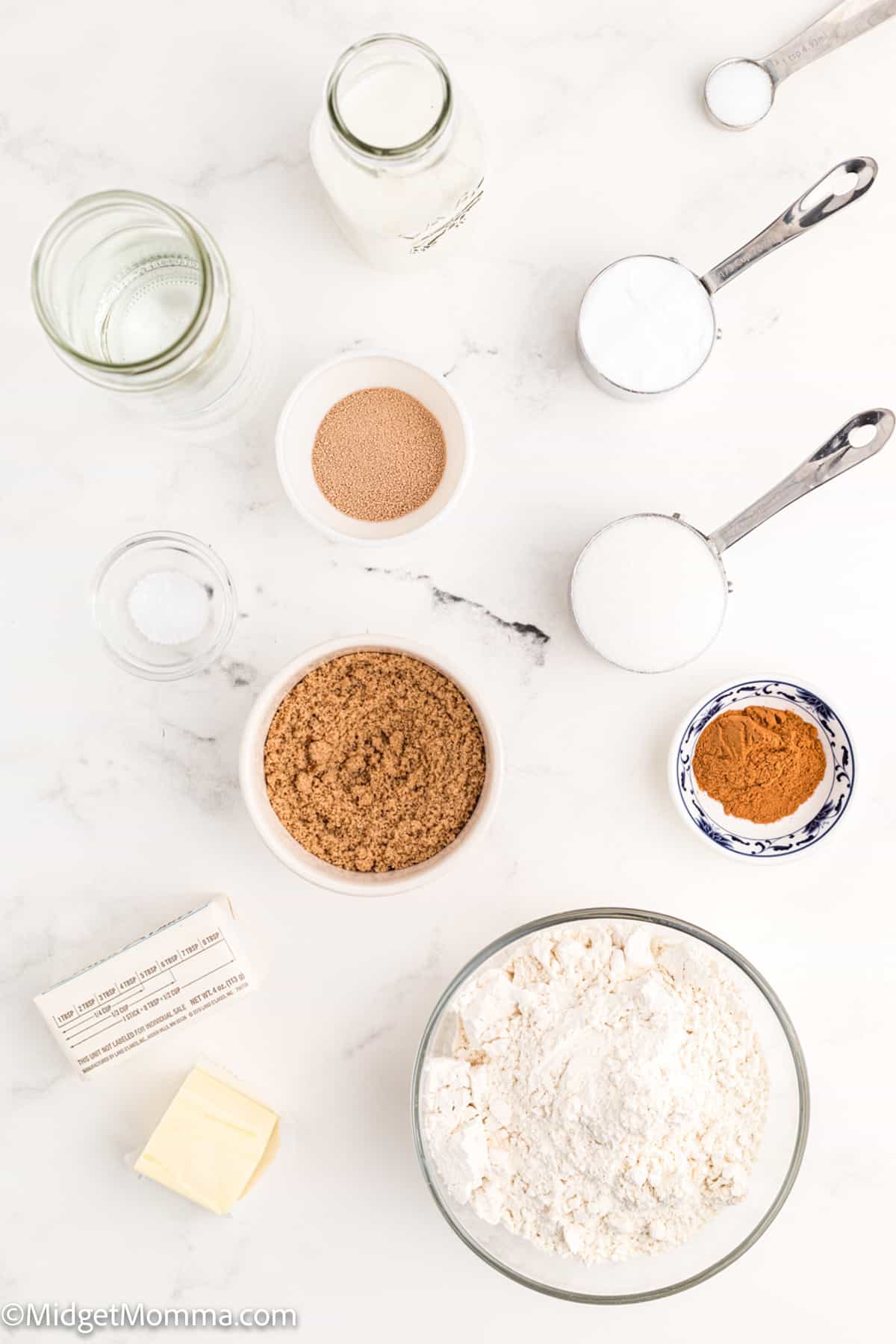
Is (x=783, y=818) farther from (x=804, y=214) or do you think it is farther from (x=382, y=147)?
(x=382, y=147)

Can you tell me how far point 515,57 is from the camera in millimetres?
1250

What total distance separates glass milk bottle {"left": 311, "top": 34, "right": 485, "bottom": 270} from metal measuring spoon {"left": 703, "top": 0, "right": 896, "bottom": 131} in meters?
0.36

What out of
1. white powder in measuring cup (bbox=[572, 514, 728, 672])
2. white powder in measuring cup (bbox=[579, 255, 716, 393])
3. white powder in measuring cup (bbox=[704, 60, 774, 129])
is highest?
white powder in measuring cup (bbox=[704, 60, 774, 129])

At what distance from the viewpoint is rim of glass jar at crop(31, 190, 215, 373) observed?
0.99 m

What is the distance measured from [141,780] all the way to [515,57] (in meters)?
1.08

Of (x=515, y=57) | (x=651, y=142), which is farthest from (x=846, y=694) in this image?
(x=515, y=57)

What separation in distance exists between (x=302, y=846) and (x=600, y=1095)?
447 mm

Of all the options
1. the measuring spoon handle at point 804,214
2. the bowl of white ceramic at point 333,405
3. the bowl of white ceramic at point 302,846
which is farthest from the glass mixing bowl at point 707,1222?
the measuring spoon handle at point 804,214

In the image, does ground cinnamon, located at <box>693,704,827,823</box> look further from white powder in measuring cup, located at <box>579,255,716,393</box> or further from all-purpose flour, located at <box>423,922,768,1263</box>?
white powder in measuring cup, located at <box>579,255,716,393</box>

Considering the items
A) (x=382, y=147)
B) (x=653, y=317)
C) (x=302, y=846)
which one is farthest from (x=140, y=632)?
(x=653, y=317)

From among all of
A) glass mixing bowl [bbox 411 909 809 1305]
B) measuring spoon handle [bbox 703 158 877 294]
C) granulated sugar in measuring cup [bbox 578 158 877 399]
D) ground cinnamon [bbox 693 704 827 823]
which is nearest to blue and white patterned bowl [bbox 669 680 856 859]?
ground cinnamon [bbox 693 704 827 823]

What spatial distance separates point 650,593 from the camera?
1.19 metres

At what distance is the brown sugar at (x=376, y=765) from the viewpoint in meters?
1.17

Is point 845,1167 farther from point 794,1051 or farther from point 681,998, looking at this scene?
point 681,998
